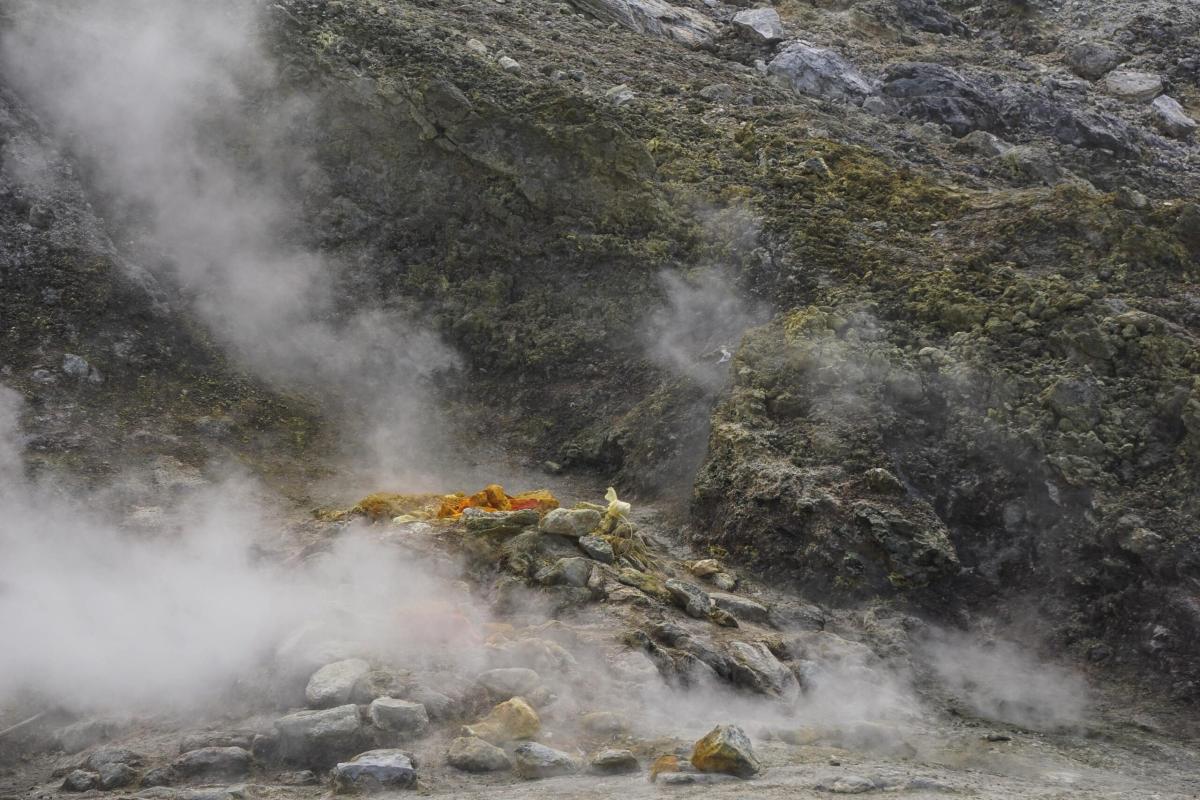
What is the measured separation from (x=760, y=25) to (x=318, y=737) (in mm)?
14869

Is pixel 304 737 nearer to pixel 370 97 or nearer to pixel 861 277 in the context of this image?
pixel 861 277

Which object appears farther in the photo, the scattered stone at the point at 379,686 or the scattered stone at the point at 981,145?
the scattered stone at the point at 981,145

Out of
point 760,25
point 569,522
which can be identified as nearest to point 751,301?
point 569,522

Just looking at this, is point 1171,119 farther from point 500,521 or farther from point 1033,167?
point 500,521

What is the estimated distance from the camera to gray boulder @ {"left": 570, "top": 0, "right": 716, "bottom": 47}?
55.0ft

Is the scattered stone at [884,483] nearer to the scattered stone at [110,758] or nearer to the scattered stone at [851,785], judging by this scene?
the scattered stone at [851,785]

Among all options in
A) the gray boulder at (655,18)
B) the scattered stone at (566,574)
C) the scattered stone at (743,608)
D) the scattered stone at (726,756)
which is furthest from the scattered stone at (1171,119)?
the scattered stone at (726,756)

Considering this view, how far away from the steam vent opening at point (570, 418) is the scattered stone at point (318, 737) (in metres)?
0.02

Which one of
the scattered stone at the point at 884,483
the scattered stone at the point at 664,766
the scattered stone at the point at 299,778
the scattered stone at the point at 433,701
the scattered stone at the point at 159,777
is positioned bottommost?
the scattered stone at the point at 664,766

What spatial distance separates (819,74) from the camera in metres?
16.1

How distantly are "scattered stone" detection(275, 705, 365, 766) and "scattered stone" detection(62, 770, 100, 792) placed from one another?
87cm

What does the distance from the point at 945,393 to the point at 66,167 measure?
9.22m

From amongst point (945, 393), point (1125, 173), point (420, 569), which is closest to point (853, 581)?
point (945, 393)

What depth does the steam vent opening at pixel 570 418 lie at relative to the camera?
5.95 m
